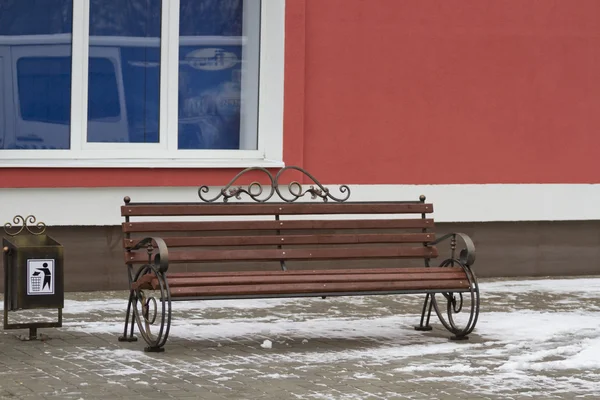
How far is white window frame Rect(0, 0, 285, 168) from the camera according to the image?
11164 mm

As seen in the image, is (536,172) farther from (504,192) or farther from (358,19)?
(358,19)

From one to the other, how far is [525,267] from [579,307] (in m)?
1.99

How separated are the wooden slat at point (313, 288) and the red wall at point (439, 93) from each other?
10.7 ft

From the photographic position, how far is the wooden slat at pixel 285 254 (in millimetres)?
8344

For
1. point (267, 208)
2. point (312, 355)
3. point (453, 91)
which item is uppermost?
point (453, 91)

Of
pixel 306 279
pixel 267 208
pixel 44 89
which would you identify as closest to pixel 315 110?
pixel 44 89

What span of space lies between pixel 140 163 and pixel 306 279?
10.8 feet

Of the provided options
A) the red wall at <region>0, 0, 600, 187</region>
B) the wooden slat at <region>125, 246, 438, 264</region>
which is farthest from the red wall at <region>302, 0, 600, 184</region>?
the wooden slat at <region>125, 246, 438, 264</region>

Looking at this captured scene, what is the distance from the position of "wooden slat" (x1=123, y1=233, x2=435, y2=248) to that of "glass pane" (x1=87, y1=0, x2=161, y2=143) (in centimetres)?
306

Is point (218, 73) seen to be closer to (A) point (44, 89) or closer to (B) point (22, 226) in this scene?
(A) point (44, 89)

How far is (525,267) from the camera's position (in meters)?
12.3

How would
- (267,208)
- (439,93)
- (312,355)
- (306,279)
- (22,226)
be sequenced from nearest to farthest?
(312,355), (306,279), (267,208), (22,226), (439,93)

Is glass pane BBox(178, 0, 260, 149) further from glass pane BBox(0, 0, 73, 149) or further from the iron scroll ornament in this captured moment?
the iron scroll ornament

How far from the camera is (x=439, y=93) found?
12.0 m
